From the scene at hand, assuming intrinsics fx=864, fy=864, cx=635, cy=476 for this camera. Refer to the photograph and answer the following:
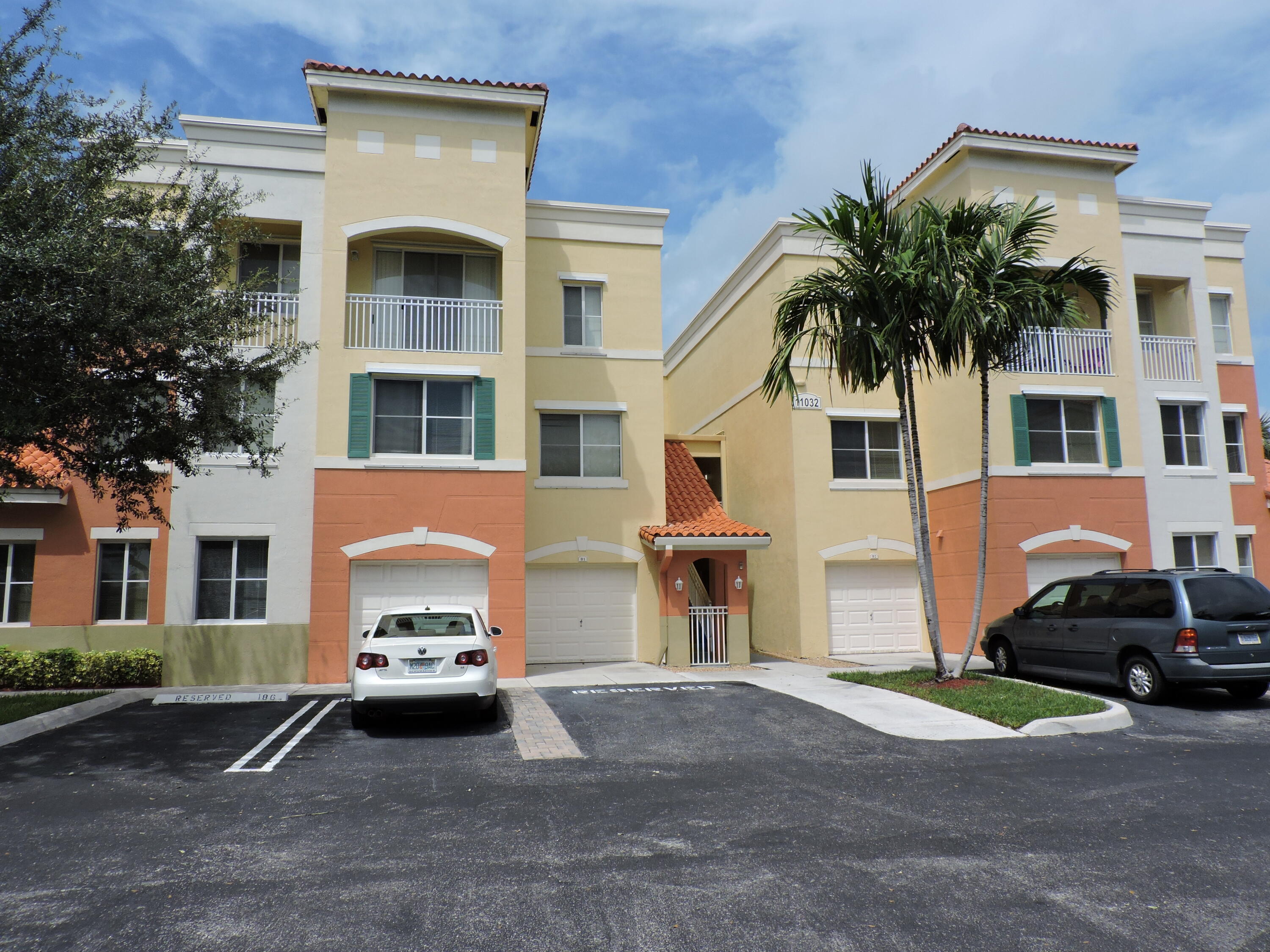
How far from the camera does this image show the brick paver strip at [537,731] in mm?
8898

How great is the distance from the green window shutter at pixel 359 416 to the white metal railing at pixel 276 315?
132 centimetres

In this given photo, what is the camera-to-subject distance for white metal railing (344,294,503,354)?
15.8 metres

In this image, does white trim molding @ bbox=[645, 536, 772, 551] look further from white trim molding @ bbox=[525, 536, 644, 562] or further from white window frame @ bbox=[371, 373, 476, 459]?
white window frame @ bbox=[371, 373, 476, 459]

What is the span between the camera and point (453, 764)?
27.6 ft

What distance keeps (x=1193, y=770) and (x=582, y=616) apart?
11255 millimetres

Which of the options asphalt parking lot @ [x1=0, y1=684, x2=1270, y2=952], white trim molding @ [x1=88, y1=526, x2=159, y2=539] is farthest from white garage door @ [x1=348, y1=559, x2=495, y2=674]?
asphalt parking lot @ [x1=0, y1=684, x2=1270, y2=952]

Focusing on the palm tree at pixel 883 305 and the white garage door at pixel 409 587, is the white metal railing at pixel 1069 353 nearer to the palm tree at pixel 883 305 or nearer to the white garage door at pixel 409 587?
the palm tree at pixel 883 305

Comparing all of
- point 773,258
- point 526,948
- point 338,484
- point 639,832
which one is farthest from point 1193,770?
point 773,258

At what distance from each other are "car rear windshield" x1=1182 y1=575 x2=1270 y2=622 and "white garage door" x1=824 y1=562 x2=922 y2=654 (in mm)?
7953

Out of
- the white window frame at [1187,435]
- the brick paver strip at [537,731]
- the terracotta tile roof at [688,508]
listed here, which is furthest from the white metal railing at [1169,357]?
the brick paver strip at [537,731]

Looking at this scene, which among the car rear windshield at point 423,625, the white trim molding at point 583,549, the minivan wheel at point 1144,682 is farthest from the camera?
the white trim molding at point 583,549

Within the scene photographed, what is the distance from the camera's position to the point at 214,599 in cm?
1466

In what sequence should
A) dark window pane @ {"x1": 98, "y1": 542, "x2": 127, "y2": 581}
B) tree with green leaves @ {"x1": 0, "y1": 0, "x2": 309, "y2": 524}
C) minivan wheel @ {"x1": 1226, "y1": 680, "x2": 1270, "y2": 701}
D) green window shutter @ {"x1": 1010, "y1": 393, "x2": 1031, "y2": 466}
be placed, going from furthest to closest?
green window shutter @ {"x1": 1010, "y1": 393, "x2": 1031, "y2": 466} → dark window pane @ {"x1": 98, "y1": 542, "x2": 127, "y2": 581} → minivan wheel @ {"x1": 1226, "y1": 680, "x2": 1270, "y2": 701} → tree with green leaves @ {"x1": 0, "y1": 0, "x2": 309, "y2": 524}

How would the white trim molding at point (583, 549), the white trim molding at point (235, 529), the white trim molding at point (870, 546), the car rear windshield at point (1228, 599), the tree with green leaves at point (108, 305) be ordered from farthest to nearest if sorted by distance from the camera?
1. the white trim molding at point (870, 546)
2. the white trim molding at point (583, 549)
3. the white trim molding at point (235, 529)
4. the car rear windshield at point (1228, 599)
5. the tree with green leaves at point (108, 305)
